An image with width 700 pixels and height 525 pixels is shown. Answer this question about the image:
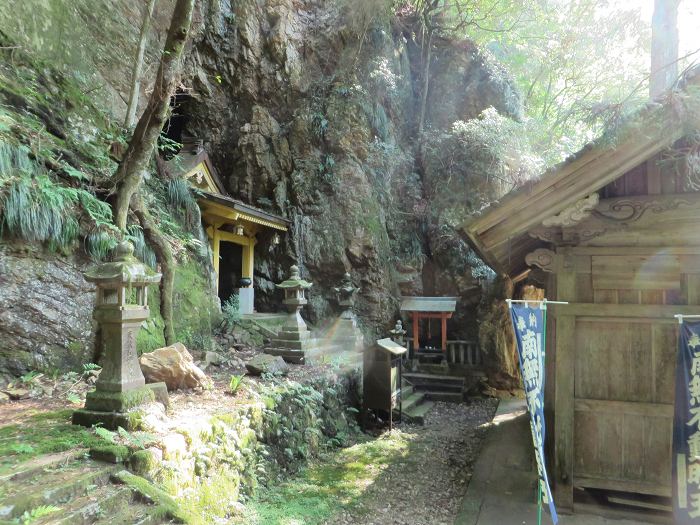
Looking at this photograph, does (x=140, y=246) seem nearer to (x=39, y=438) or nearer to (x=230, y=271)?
(x=39, y=438)

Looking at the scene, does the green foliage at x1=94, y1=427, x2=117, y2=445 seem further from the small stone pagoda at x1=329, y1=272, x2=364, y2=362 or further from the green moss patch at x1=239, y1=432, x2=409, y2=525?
the small stone pagoda at x1=329, y1=272, x2=364, y2=362

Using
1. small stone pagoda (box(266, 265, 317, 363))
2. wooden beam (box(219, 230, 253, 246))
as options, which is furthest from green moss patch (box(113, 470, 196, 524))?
wooden beam (box(219, 230, 253, 246))

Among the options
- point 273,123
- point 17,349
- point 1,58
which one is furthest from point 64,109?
point 273,123

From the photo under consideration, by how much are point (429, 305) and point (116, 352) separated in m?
11.6

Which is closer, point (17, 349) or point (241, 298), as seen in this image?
point (17, 349)

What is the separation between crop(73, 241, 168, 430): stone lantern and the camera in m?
4.86

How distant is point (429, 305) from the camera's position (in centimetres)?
1498

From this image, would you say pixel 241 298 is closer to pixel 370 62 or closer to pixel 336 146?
pixel 336 146

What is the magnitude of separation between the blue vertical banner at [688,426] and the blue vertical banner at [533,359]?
1426 mm

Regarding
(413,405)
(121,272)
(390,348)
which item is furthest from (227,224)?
(121,272)

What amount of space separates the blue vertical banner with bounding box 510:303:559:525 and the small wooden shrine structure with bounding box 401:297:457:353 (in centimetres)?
1024

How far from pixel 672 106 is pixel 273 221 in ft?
41.5

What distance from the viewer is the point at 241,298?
15000mm

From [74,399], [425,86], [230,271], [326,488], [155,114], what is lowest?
[326,488]
